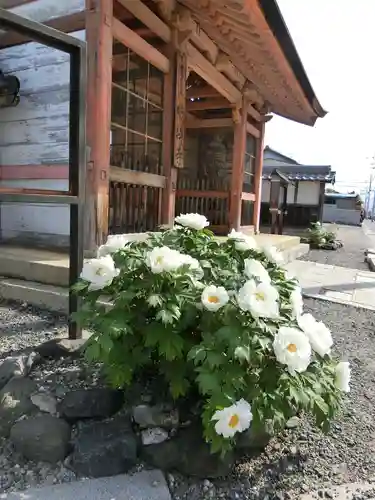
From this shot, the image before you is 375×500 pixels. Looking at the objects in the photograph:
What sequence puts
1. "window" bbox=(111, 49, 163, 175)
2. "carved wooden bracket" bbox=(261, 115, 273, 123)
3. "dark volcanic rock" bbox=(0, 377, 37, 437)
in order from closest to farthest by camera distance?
"dark volcanic rock" bbox=(0, 377, 37, 437)
"window" bbox=(111, 49, 163, 175)
"carved wooden bracket" bbox=(261, 115, 273, 123)

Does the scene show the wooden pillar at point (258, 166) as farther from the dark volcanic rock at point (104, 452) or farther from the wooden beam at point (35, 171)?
the dark volcanic rock at point (104, 452)

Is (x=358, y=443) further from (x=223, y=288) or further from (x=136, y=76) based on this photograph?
(x=136, y=76)

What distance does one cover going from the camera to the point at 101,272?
1.57m

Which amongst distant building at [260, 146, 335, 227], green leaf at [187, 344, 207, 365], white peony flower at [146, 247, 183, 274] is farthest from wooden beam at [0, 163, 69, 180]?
distant building at [260, 146, 335, 227]

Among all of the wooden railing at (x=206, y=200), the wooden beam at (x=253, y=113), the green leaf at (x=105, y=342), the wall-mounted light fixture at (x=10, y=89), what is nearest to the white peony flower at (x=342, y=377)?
the green leaf at (x=105, y=342)

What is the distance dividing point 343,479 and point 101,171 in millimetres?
2723

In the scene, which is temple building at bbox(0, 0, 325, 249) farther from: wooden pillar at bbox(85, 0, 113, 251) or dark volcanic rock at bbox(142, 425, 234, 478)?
dark volcanic rock at bbox(142, 425, 234, 478)

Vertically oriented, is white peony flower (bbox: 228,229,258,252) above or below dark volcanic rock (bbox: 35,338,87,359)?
above

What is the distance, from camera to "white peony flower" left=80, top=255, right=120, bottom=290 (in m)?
1.57

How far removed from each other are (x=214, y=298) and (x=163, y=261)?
A: 0.76 feet

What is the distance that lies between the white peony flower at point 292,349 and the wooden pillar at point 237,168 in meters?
5.21

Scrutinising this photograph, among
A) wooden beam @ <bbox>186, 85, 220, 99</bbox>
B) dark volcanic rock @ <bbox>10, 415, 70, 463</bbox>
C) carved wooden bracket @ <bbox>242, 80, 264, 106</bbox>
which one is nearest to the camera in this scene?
dark volcanic rock @ <bbox>10, 415, 70, 463</bbox>

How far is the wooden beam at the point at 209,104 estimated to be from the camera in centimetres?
643

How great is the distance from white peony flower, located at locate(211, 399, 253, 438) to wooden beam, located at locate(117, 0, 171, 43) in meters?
3.60
